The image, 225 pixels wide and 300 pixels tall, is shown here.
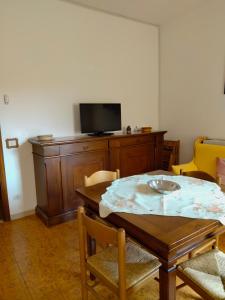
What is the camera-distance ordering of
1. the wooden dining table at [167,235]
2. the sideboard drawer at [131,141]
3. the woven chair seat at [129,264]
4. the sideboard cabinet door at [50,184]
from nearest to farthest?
1. the wooden dining table at [167,235]
2. the woven chair seat at [129,264]
3. the sideboard cabinet door at [50,184]
4. the sideboard drawer at [131,141]

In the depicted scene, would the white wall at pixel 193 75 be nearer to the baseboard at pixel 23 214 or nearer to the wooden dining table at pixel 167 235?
the wooden dining table at pixel 167 235

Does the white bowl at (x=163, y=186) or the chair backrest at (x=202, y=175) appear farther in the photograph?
the chair backrest at (x=202, y=175)

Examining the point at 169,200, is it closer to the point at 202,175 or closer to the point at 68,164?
the point at 202,175

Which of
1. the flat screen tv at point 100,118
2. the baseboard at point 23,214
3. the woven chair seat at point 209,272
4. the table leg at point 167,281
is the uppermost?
the flat screen tv at point 100,118

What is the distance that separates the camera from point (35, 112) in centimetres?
296

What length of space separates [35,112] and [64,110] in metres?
0.40

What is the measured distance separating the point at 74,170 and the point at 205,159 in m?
1.80

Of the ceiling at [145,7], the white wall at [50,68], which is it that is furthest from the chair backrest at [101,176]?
the ceiling at [145,7]

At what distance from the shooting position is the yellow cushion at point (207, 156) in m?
3.05

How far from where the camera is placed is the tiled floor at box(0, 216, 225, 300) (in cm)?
176

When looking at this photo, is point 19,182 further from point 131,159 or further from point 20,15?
point 20,15

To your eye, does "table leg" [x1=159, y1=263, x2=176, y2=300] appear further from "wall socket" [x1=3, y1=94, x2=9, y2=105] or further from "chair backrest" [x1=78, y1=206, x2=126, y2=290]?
"wall socket" [x1=3, y1=94, x2=9, y2=105]

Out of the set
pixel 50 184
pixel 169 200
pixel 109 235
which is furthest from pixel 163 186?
pixel 50 184

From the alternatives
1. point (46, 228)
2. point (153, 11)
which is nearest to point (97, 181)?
point (46, 228)
